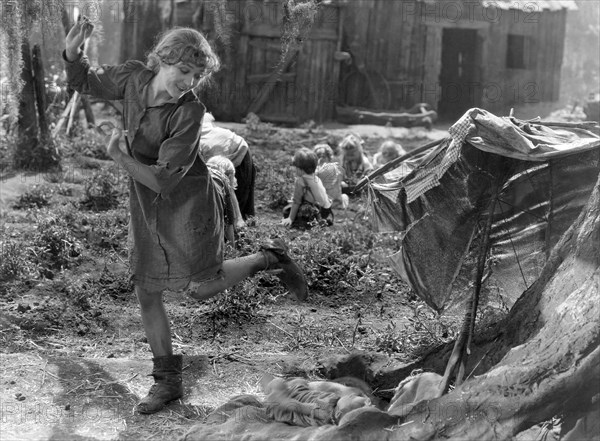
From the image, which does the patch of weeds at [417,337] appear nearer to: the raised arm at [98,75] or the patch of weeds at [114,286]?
the patch of weeds at [114,286]

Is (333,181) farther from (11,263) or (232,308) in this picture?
(11,263)

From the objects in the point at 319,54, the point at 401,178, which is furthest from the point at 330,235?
the point at 319,54

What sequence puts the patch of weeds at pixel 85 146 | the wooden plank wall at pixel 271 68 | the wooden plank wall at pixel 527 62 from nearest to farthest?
the patch of weeds at pixel 85 146
the wooden plank wall at pixel 271 68
the wooden plank wall at pixel 527 62

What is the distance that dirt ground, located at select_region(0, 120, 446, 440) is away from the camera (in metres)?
4.68

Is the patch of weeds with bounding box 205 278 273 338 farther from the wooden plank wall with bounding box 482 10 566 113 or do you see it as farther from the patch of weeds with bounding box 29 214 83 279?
the wooden plank wall with bounding box 482 10 566 113

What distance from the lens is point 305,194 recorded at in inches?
376

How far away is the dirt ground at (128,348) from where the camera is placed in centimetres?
468

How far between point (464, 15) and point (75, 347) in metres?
16.1

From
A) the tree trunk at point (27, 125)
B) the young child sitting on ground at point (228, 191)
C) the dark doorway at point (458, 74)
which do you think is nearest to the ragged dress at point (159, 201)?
the young child sitting on ground at point (228, 191)

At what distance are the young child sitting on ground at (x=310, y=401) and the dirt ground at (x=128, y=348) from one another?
0.50m

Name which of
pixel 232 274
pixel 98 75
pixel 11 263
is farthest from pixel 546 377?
pixel 11 263

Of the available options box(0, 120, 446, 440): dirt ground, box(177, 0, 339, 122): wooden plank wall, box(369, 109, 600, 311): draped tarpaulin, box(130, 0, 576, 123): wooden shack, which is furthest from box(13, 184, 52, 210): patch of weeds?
box(177, 0, 339, 122): wooden plank wall

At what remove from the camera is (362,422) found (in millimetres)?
3883

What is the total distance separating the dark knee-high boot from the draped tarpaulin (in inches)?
56.1
